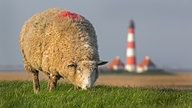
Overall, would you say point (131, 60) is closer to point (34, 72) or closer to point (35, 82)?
point (34, 72)

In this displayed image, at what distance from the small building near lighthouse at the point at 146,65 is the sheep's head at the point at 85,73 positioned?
67.7m

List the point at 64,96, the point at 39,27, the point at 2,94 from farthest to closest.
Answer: the point at 39,27, the point at 2,94, the point at 64,96

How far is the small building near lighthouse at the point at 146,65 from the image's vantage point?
274 feet

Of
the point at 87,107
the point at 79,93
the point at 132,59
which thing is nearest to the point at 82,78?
the point at 79,93

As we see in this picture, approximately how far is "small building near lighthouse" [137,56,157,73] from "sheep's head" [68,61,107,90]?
222ft

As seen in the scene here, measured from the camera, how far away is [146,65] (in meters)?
85.8

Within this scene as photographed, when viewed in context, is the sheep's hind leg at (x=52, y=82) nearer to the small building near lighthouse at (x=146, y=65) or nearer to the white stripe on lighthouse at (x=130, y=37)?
the white stripe on lighthouse at (x=130, y=37)

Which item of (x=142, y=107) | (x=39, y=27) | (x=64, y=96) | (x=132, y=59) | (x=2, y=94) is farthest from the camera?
(x=132, y=59)

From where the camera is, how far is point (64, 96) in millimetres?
13234

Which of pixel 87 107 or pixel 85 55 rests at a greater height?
pixel 85 55

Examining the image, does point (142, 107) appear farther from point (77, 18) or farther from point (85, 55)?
point (77, 18)

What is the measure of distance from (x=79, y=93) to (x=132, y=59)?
53897 millimetres

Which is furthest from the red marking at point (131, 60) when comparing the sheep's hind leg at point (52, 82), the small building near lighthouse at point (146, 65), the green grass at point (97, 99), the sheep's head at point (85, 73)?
the green grass at point (97, 99)

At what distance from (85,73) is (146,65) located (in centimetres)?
7255
